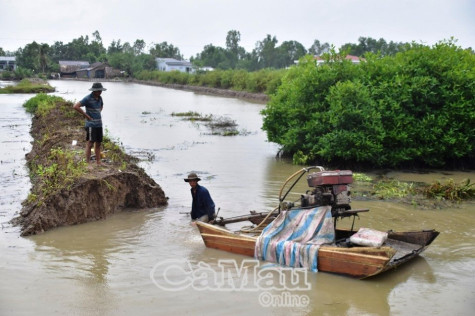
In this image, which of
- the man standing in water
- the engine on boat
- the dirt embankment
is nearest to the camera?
the engine on boat

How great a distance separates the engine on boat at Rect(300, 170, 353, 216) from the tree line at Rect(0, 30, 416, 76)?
8506 cm

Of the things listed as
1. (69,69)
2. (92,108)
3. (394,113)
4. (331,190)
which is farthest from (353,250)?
(69,69)

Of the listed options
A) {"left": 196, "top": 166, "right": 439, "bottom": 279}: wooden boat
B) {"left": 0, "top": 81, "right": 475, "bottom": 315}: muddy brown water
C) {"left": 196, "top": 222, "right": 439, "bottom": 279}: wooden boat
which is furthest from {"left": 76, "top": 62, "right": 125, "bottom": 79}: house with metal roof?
{"left": 196, "top": 166, "right": 439, "bottom": 279}: wooden boat

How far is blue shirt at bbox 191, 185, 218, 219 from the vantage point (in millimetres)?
9109

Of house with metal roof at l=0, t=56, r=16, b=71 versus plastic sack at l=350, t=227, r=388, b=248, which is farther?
house with metal roof at l=0, t=56, r=16, b=71

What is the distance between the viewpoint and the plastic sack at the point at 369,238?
22.6 ft

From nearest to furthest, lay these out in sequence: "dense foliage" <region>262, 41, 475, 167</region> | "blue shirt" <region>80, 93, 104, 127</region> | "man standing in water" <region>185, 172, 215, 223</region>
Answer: "man standing in water" <region>185, 172, 215, 223</region>
"blue shirt" <region>80, 93, 104, 127</region>
"dense foliage" <region>262, 41, 475, 167</region>

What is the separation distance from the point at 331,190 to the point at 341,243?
92 centimetres

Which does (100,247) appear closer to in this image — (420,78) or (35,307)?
(35,307)

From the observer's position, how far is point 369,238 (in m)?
7.04

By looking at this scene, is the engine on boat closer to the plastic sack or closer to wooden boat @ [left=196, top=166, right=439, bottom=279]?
wooden boat @ [left=196, top=166, right=439, bottom=279]

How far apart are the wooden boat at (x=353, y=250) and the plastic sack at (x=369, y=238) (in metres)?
0.12

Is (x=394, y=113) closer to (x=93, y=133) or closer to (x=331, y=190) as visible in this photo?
(x=331, y=190)

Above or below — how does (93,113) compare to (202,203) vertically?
above
